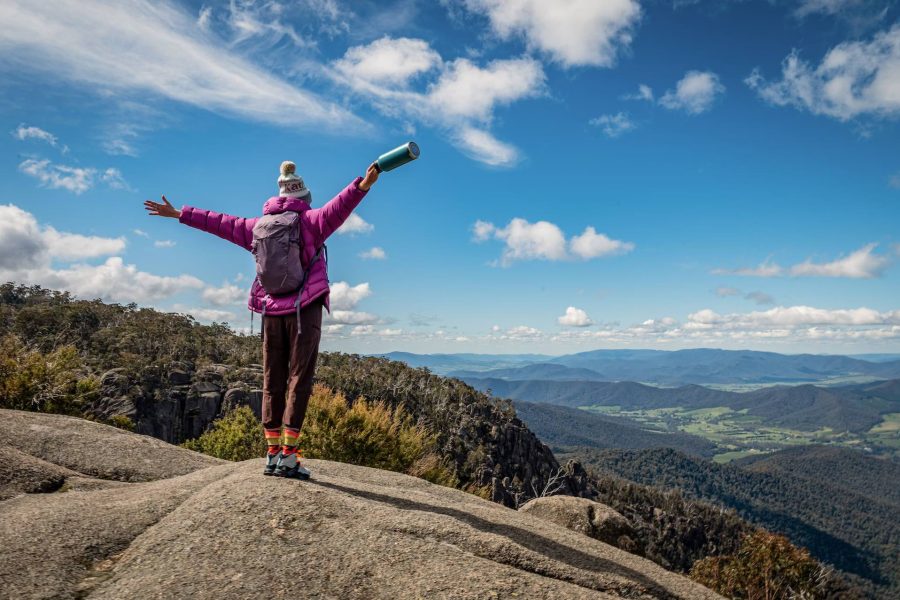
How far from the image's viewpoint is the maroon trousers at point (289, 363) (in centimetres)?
677

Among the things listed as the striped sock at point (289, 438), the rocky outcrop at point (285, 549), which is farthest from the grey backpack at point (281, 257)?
the rocky outcrop at point (285, 549)

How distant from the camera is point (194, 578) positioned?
4422 millimetres

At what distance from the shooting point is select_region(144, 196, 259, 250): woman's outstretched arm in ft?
24.2

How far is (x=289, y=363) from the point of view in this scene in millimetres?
7000

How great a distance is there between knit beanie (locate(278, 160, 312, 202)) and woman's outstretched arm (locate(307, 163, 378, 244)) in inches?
19.9

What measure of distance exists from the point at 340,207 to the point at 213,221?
2.09 metres

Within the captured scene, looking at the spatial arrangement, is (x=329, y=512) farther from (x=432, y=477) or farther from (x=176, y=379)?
(x=176, y=379)

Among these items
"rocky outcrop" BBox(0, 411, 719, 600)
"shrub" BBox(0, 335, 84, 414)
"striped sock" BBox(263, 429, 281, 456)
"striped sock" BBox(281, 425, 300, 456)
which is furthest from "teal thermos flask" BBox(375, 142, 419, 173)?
"shrub" BBox(0, 335, 84, 414)

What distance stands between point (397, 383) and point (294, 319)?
90.7m

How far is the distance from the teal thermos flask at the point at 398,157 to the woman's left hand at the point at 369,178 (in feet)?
0.19

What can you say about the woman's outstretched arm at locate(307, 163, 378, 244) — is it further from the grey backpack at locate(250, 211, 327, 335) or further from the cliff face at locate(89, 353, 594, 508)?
the cliff face at locate(89, 353, 594, 508)

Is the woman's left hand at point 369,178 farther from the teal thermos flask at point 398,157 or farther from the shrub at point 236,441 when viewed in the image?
the shrub at point 236,441

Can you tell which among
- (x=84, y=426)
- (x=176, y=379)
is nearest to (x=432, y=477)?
(x=84, y=426)


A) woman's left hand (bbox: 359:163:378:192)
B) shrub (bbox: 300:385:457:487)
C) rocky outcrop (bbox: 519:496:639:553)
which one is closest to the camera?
woman's left hand (bbox: 359:163:378:192)
